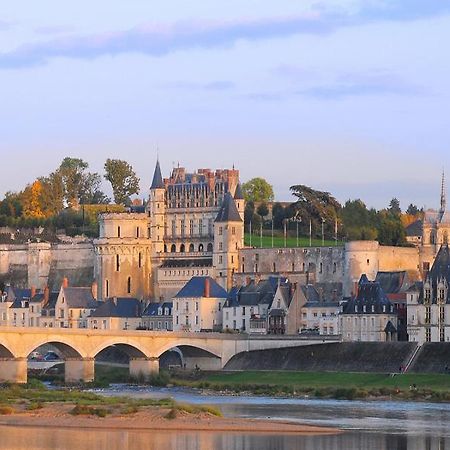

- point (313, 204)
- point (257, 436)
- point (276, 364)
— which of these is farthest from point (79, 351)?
point (313, 204)

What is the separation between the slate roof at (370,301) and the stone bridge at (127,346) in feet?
9.03

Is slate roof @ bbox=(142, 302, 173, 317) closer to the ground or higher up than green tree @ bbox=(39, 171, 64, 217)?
closer to the ground

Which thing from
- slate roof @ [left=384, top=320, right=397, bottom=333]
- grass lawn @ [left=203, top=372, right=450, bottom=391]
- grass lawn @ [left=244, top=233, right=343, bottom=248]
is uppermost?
grass lawn @ [left=244, top=233, right=343, bottom=248]

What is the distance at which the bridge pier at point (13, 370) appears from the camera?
90562 millimetres

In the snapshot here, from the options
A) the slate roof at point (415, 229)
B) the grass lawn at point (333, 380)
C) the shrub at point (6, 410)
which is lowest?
the shrub at point (6, 410)

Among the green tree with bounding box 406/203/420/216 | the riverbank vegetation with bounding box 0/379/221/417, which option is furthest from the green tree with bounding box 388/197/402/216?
the riverbank vegetation with bounding box 0/379/221/417

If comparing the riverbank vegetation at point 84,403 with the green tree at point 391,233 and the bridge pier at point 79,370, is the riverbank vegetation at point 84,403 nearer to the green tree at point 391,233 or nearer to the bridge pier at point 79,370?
the bridge pier at point 79,370

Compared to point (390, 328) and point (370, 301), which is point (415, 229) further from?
point (390, 328)

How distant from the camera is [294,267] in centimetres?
11575

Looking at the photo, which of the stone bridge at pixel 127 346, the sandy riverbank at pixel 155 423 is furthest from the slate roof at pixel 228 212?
the sandy riverbank at pixel 155 423

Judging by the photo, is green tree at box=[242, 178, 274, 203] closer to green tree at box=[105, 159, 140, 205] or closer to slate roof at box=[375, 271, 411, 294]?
green tree at box=[105, 159, 140, 205]

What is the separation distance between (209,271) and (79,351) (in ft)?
81.7

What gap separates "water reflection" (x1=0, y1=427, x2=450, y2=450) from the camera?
2307 inches

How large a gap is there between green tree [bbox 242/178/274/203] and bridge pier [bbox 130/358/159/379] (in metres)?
56.0
